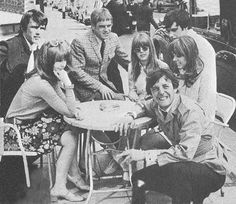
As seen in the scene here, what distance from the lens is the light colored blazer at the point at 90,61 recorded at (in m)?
3.50

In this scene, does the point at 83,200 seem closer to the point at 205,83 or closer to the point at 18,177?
the point at 18,177

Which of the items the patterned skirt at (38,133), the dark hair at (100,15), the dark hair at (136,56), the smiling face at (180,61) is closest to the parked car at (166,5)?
the dark hair at (136,56)

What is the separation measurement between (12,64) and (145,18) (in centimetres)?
90

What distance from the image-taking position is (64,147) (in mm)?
3312

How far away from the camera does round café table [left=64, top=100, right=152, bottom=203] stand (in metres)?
3.05

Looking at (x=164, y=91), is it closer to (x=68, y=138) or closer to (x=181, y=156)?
(x=181, y=156)

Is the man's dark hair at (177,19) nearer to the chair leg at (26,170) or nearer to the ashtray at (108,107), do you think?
the ashtray at (108,107)

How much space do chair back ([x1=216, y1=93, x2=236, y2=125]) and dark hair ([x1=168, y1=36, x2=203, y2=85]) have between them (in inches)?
13.0

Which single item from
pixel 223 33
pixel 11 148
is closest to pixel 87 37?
pixel 11 148

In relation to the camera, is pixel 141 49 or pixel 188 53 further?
pixel 141 49

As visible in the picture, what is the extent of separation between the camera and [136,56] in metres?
3.35

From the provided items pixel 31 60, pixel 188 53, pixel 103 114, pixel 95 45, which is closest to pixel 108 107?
pixel 103 114

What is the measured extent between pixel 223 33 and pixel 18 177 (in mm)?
1876

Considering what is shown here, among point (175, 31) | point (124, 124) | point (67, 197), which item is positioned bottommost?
point (67, 197)
